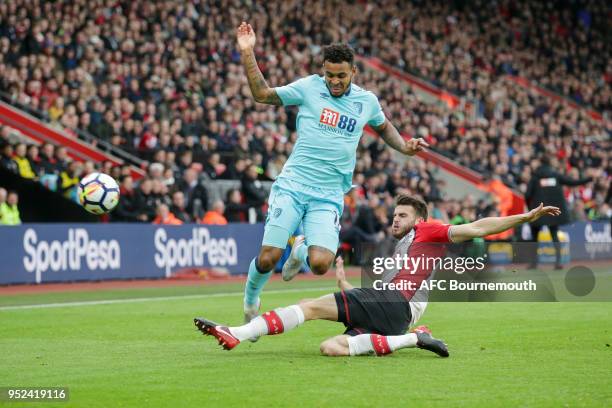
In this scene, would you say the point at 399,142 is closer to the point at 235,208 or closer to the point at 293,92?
the point at 293,92

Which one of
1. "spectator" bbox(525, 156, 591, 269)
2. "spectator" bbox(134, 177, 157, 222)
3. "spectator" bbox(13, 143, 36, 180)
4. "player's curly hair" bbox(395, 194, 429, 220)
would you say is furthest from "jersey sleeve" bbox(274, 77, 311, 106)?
"spectator" bbox(525, 156, 591, 269)

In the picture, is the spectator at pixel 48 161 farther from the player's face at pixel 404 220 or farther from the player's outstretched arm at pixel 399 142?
the player's face at pixel 404 220

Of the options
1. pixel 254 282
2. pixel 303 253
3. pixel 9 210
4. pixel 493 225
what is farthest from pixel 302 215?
pixel 9 210

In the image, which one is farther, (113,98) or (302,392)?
(113,98)

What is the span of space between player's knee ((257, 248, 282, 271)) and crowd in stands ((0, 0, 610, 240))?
10.9 m

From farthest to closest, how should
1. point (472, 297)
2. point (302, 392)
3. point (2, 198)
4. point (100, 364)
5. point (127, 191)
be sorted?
point (127, 191) < point (2, 198) < point (472, 297) < point (100, 364) < point (302, 392)

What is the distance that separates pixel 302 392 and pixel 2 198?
41.3 feet

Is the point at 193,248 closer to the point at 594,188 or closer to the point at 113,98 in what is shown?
the point at 113,98

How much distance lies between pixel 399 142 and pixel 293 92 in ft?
3.83

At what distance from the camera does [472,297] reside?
14.7 m

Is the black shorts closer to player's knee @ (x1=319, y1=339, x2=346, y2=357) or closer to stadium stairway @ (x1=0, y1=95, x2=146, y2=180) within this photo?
player's knee @ (x1=319, y1=339, x2=346, y2=357)

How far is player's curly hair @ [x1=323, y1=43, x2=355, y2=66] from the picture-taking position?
945 cm

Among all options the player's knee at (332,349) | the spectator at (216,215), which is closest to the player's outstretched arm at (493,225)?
the player's knee at (332,349)

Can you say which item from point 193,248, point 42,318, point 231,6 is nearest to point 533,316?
point 42,318
